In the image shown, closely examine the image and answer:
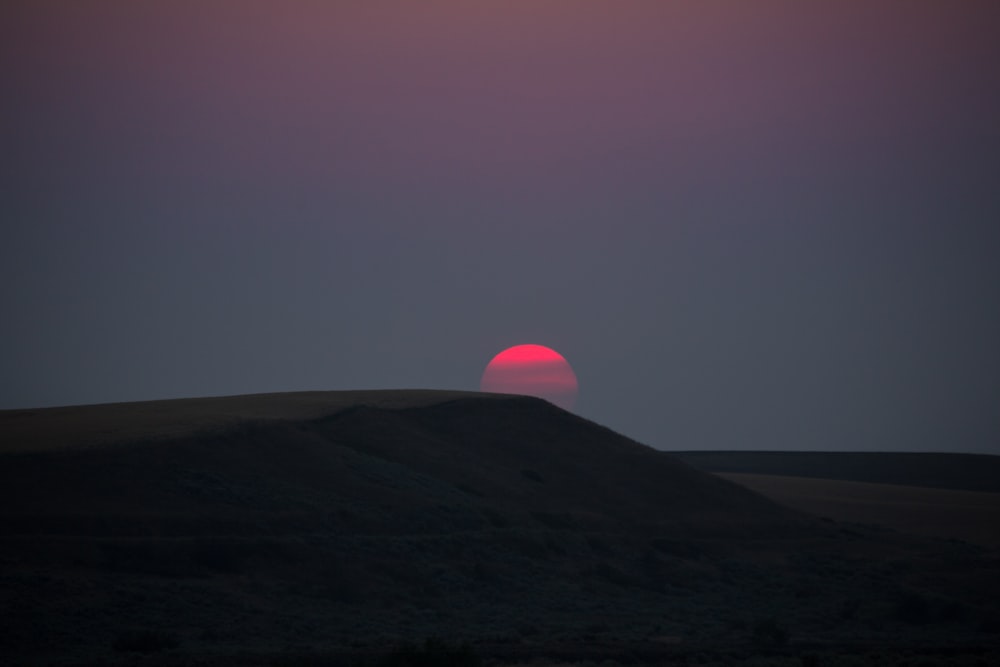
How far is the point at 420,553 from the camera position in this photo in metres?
38.2

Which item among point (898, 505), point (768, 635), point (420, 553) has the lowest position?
point (768, 635)

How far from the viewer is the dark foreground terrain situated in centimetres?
2800

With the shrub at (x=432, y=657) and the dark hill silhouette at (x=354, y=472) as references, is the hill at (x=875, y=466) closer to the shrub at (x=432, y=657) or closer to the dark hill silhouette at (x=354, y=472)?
the dark hill silhouette at (x=354, y=472)

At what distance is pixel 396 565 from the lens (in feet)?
120

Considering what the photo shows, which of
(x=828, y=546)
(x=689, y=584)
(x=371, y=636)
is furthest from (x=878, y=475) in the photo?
(x=371, y=636)

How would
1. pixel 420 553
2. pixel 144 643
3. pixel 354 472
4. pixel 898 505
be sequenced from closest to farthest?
pixel 144 643 < pixel 420 553 < pixel 354 472 < pixel 898 505

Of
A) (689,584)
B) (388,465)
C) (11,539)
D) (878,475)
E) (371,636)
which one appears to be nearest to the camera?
(371,636)

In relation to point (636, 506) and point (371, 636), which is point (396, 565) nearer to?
point (371, 636)

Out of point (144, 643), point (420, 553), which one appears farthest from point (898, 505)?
point (144, 643)

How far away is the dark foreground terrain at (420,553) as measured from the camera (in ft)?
91.9

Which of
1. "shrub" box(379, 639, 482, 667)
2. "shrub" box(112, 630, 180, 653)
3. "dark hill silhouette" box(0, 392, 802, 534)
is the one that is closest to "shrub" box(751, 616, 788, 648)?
"shrub" box(379, 639, 482, 667)

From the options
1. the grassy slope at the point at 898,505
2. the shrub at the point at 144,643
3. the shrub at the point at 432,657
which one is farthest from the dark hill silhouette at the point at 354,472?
the shrub at the point at 432,657

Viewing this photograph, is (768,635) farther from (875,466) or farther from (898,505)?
(875,466)

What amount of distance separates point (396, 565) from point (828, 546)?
817 inches
